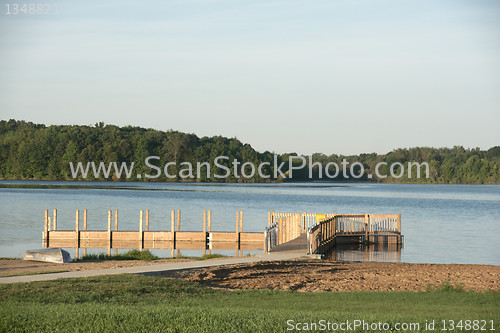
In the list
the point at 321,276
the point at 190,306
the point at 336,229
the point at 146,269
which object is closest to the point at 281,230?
the point at 336,229

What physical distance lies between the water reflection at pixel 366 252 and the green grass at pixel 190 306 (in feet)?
50.1

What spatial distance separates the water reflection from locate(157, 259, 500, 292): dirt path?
27.7 feet

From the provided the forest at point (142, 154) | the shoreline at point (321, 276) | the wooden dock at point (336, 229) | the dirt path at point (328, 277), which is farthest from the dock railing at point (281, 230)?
the forest at point (142, 154)

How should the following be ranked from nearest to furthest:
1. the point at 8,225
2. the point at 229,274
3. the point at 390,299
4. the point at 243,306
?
1. the point at 243,306
2. the point at 390,299
3. the point at 229,274
4. the point at 8,225

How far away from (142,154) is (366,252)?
12346cm

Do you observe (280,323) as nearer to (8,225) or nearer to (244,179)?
(8,225)

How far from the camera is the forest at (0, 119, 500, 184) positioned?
14538 centimetres

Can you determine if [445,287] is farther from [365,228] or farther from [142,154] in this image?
[142,154]

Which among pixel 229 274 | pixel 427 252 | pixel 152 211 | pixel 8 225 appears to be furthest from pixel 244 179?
pixel 229 274

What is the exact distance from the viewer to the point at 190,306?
12.5 metres

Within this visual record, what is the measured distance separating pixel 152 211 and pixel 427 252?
1353 inches

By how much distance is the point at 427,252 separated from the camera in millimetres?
35406

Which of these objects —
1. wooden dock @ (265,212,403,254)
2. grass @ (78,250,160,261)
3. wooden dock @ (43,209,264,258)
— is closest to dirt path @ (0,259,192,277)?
grass @ (78,250,160,261)

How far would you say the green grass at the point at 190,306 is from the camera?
10086 mm
